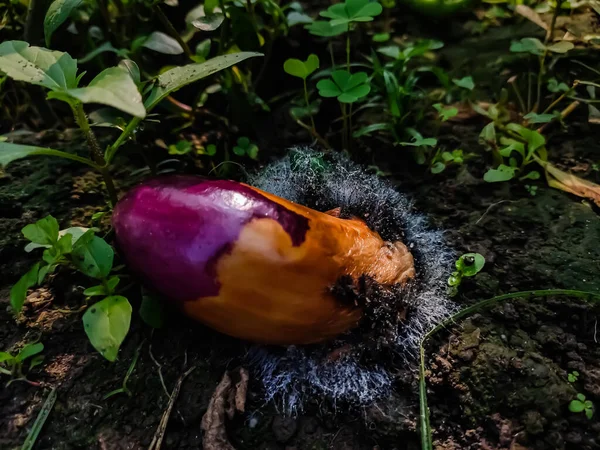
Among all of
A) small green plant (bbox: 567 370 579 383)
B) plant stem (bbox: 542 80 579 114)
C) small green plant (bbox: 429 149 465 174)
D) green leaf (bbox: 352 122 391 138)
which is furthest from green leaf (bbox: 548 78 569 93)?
small green plant (bbox: 567 370 579 383)

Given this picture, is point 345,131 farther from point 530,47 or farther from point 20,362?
point 20,362

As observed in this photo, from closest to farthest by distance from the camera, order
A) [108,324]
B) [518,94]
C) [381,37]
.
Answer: [108,324] < [518,94] < [381,37]

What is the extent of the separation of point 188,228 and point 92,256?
0.22 m

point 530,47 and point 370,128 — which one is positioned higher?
point 530,47

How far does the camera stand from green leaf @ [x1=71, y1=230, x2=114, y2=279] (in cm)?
118

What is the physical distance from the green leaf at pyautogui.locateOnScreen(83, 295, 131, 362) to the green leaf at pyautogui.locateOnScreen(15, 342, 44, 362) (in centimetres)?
21

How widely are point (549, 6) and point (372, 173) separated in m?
0.89

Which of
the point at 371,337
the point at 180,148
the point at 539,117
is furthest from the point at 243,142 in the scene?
the point at 539,117

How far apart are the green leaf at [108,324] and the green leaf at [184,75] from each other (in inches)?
17.6

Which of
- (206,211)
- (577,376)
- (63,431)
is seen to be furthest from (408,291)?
(63,431)

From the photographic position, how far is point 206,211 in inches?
46.0

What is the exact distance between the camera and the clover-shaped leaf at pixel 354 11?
161 centimetres

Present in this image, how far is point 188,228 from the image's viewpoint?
1.16 m

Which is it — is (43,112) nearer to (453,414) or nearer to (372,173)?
(372,173)
